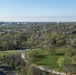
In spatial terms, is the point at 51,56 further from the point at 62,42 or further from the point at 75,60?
the point at 62,42

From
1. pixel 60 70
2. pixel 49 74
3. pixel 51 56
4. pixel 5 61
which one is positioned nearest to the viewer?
pixel 49 74

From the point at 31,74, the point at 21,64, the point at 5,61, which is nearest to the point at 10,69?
the point at 21,64

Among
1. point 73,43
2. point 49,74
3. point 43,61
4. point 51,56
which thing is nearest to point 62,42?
point 73,43

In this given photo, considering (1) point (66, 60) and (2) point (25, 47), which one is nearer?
(1) point (66, 60)

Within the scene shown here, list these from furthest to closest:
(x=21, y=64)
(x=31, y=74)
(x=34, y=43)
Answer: (x=34, y=43) < (x=21, y=64) < (x=31, y=74)

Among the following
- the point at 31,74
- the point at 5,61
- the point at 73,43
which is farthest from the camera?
the point at 73,43

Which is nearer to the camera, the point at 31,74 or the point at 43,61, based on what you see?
the point at 31,74

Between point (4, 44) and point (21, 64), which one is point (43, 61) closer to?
point (21, 64)

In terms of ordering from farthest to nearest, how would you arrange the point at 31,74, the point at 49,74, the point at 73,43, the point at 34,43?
1. the point at 34,43
2. the point at 73,43
3. the point at 49,74
4. the point at 31,74

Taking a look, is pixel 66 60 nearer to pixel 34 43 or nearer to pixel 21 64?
pixel 21 64
